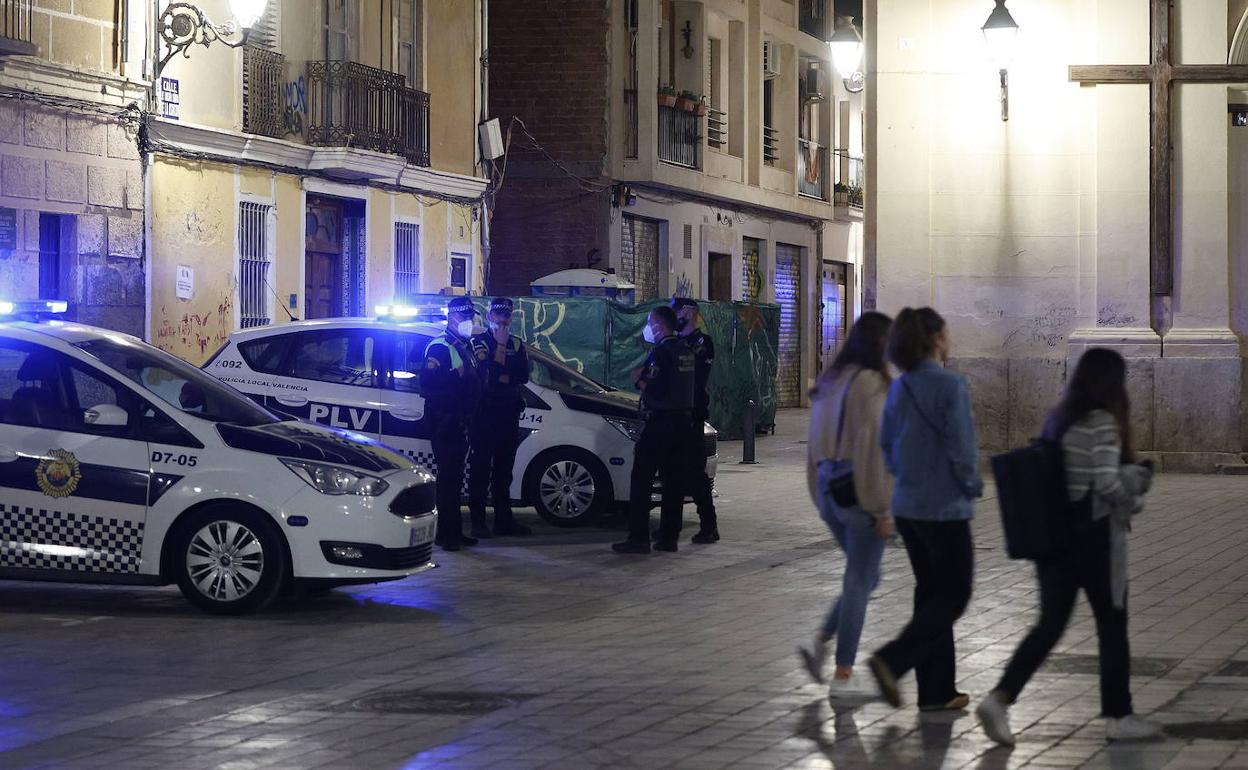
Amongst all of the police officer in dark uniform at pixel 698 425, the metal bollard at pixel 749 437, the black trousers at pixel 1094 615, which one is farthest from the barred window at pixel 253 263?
the black trousers at pixel 1094 615

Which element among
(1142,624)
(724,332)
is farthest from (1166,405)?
(1142,624)

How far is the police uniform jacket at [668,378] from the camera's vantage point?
14.1 metres

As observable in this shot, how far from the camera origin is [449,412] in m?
14.3

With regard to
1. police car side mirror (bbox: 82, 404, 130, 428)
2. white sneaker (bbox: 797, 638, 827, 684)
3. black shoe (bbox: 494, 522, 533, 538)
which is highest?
police car side mirror (bbox: 82, 404, 130, 428)

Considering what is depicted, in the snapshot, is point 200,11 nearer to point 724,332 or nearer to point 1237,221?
point 724,332

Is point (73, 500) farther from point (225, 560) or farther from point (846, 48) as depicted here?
point (846, 48)

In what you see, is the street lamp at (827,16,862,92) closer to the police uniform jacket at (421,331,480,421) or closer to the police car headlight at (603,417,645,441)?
the police car headlight at (603,417,645,441)

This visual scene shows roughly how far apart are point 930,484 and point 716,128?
31.9 metres

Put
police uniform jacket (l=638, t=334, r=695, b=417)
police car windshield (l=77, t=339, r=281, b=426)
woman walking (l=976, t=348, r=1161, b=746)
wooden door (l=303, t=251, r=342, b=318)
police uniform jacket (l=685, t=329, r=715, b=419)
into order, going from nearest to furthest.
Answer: woman walking (l=976, t=348, r=1161, b=746), police car windshield (l=77, t=339, r=281, b=426), police uniform jacket (l=638, t=334, r=695, b=417), police uniform jacket (l=685, t=329, r=715, b=419), wooden door (l=303, t=251, r=342, b=318)

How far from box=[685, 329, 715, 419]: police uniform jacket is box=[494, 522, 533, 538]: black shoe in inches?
63.2

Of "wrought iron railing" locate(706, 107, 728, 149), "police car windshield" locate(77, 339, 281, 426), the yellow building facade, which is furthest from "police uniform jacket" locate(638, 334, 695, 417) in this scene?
"wrought iron railing" locate(706, 107, 728, 149)

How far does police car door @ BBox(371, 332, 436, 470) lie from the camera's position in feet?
49.9

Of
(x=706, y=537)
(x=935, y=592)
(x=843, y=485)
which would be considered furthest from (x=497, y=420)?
(x=935, y=592)

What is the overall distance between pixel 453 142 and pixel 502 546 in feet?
55.6
